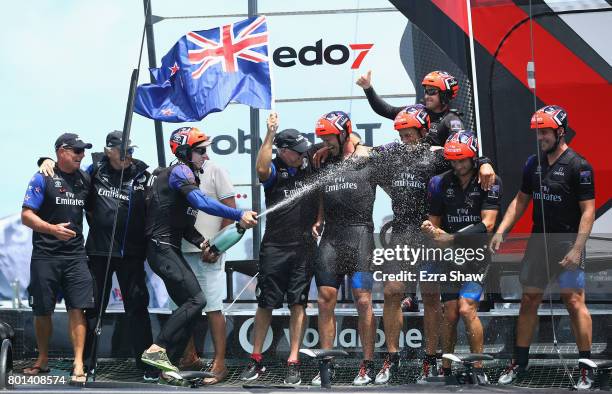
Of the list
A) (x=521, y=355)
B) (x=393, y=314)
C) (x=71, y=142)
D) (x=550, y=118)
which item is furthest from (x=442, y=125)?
(x=71, y=142)

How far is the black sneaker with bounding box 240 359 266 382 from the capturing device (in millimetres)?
5961

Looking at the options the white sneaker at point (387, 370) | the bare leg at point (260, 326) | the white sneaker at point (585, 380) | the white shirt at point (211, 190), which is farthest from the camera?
the bare leg at point (260, 326)

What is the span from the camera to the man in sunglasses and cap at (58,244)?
21.0 feet

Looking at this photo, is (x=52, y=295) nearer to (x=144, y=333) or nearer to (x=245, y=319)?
(x=144, y=333)

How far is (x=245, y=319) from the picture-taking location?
6.28m

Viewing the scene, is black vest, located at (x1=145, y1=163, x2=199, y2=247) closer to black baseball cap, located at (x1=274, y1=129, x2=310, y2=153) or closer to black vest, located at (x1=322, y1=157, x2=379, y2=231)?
black baseball cap, located at (x1=274, y1=129, x2=310, y2=153)

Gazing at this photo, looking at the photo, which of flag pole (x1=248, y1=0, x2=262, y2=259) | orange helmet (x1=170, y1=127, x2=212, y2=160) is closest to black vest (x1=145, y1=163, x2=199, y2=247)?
orange helmet (x1=170, y1=127, x2=212, y2=160)

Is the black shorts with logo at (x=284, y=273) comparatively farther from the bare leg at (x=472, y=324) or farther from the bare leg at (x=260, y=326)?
the bare leg at (x=472, y=324)

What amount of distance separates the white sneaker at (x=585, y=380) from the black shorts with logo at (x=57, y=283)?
2769 mm

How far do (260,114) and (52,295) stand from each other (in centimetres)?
176

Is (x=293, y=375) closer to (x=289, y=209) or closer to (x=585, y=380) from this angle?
(x=289, y=209)

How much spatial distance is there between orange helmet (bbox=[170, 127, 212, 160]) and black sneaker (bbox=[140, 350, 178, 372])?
43.1 inches

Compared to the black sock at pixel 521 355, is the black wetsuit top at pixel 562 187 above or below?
above

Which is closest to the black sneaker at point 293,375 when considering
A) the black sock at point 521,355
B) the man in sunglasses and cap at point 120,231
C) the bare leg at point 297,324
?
the bare leg at point 297,324
